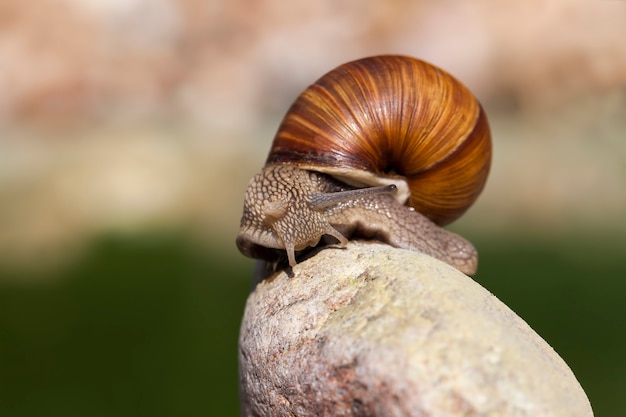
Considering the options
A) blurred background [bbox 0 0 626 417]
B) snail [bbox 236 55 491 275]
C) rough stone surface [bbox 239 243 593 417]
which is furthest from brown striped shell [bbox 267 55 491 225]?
blurred background [bbox 0 0 626 417]

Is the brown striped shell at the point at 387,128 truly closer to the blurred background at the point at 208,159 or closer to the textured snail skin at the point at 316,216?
the textured snail skin at the point at 316,216

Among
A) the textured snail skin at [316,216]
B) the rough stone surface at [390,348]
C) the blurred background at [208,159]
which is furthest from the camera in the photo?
the blurred background at [208,159]

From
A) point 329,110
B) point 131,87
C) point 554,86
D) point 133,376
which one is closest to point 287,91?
point 131,87

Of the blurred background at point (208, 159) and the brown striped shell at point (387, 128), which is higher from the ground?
the brown striped shell at point (387, 128)

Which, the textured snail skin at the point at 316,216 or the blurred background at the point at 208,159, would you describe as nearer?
the textured snail skin at the point at 316,216

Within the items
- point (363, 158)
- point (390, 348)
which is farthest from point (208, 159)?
point (390, 348)

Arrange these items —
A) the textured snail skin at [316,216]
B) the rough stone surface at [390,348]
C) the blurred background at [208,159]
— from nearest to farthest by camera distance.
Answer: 1. the rough stone surface at [390,348]
2. the textured snail skin at [316,216]
3. the blurred background at [208,159]

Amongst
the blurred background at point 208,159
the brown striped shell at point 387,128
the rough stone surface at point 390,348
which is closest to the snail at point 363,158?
the brown striped shell at point 387,128

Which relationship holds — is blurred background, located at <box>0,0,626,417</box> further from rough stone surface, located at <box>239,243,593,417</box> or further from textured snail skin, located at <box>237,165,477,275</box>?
rough stone surface, located at <box>239,243,593,417</box>
